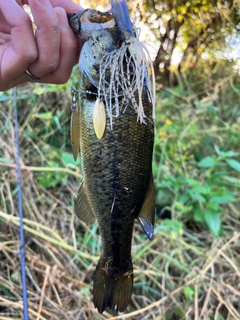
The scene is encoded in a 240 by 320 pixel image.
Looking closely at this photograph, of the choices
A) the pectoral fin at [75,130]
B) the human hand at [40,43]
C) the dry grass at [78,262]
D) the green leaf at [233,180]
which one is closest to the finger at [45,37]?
the human hand at [40,43]

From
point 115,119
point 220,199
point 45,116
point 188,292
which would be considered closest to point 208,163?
point 220,199

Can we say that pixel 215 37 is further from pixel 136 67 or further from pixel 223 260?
pixel 136 67

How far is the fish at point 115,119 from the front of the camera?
31.6 inches

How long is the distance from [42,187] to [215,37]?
118 inches

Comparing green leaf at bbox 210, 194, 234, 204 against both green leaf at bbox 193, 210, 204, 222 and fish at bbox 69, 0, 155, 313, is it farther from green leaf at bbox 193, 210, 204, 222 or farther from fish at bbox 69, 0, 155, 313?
fish at bbox 69, 0, 155, 313

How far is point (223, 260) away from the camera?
1814mm

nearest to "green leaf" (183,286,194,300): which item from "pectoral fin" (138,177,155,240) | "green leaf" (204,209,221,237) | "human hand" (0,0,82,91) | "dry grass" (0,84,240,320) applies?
"dry grass" (0,84,240,320)

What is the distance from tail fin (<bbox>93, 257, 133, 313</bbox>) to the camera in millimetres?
→ 965

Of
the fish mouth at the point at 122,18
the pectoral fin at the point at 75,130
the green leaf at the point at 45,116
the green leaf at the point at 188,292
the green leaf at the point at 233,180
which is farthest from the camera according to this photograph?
the green leaf at the point at 45,116

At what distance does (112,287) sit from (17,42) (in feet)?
2.21

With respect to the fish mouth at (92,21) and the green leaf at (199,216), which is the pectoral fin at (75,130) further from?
the green leaf at (199,216)

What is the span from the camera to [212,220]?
181cm

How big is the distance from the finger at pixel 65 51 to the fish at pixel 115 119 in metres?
0.02

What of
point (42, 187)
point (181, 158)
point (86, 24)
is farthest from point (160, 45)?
point (86, 24)
